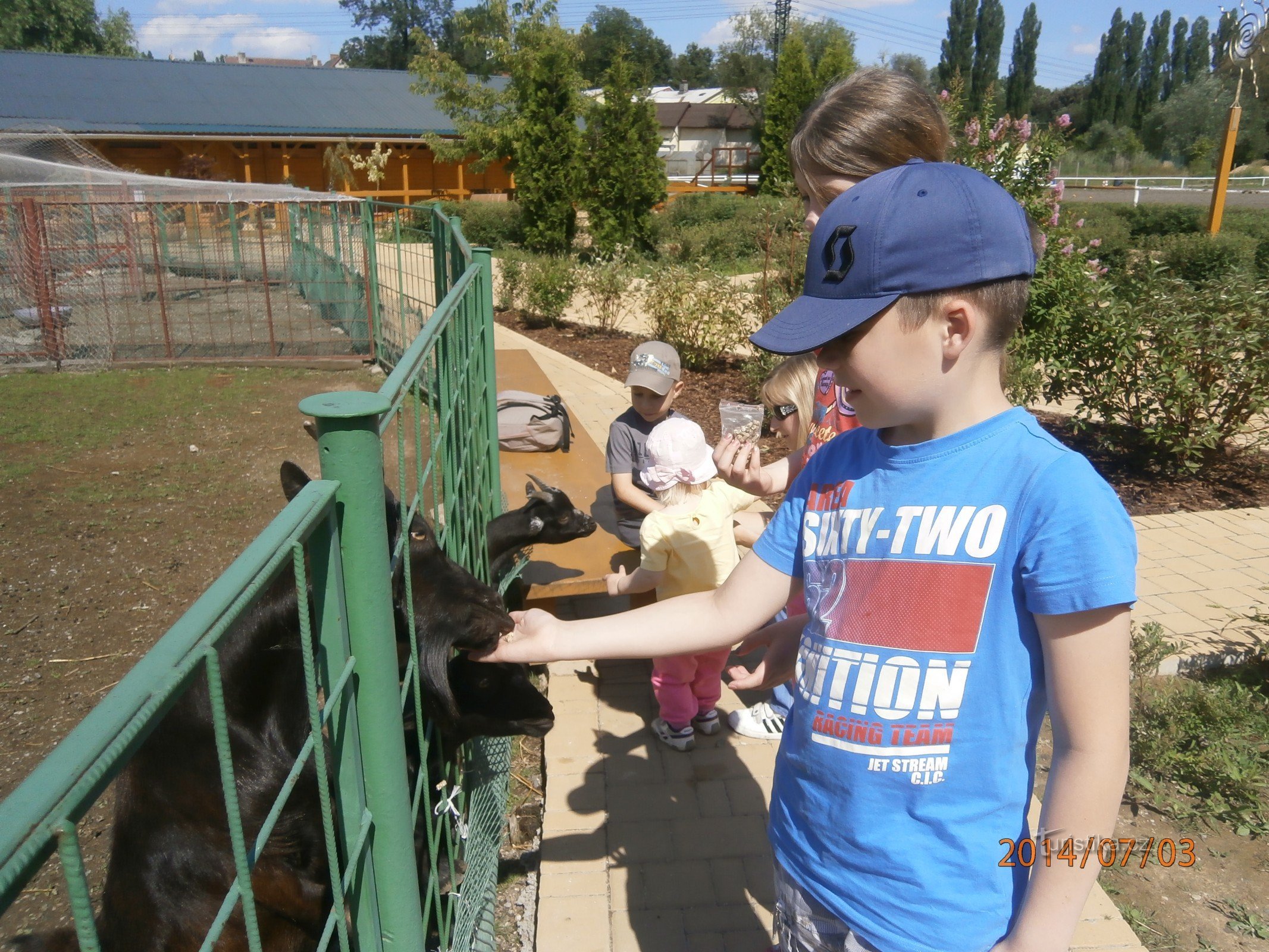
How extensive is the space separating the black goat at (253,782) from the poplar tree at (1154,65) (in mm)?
74298

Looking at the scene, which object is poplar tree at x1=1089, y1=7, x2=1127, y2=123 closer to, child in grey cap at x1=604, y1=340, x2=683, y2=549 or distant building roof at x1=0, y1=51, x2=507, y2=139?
distant building roof at x1=0, y1=51, x2=507, y2=139

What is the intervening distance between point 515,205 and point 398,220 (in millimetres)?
17039

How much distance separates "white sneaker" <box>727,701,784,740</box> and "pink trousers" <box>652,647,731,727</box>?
0.15m

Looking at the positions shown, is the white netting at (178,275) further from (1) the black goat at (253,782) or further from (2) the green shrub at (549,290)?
(1) the black goat at (253,782)

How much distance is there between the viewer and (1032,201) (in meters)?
7.59

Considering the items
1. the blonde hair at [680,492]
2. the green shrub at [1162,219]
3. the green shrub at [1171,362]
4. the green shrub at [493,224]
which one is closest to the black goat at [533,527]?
the blonde hair at [680,492]

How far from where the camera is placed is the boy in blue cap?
1.24 meters

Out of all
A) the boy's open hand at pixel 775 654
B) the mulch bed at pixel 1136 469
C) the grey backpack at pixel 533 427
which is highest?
the boy's open hand at pixel 775 654

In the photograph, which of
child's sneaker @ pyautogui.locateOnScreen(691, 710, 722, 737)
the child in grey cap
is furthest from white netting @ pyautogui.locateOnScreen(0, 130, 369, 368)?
child's sneaker @ pyautogui.locateOnScreen(691, 710, 722, 737)

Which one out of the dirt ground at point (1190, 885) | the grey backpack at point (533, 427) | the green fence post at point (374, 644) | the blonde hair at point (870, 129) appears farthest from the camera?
the grey backpack at point (533, 427)

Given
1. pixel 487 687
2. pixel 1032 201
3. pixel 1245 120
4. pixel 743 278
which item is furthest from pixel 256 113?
pixel 1245 120

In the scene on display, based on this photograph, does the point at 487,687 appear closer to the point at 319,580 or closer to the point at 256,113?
the point at 319,580

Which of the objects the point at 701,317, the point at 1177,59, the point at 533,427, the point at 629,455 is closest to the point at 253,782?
the point at 629,455

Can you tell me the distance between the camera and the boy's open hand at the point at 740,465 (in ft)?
8.11
